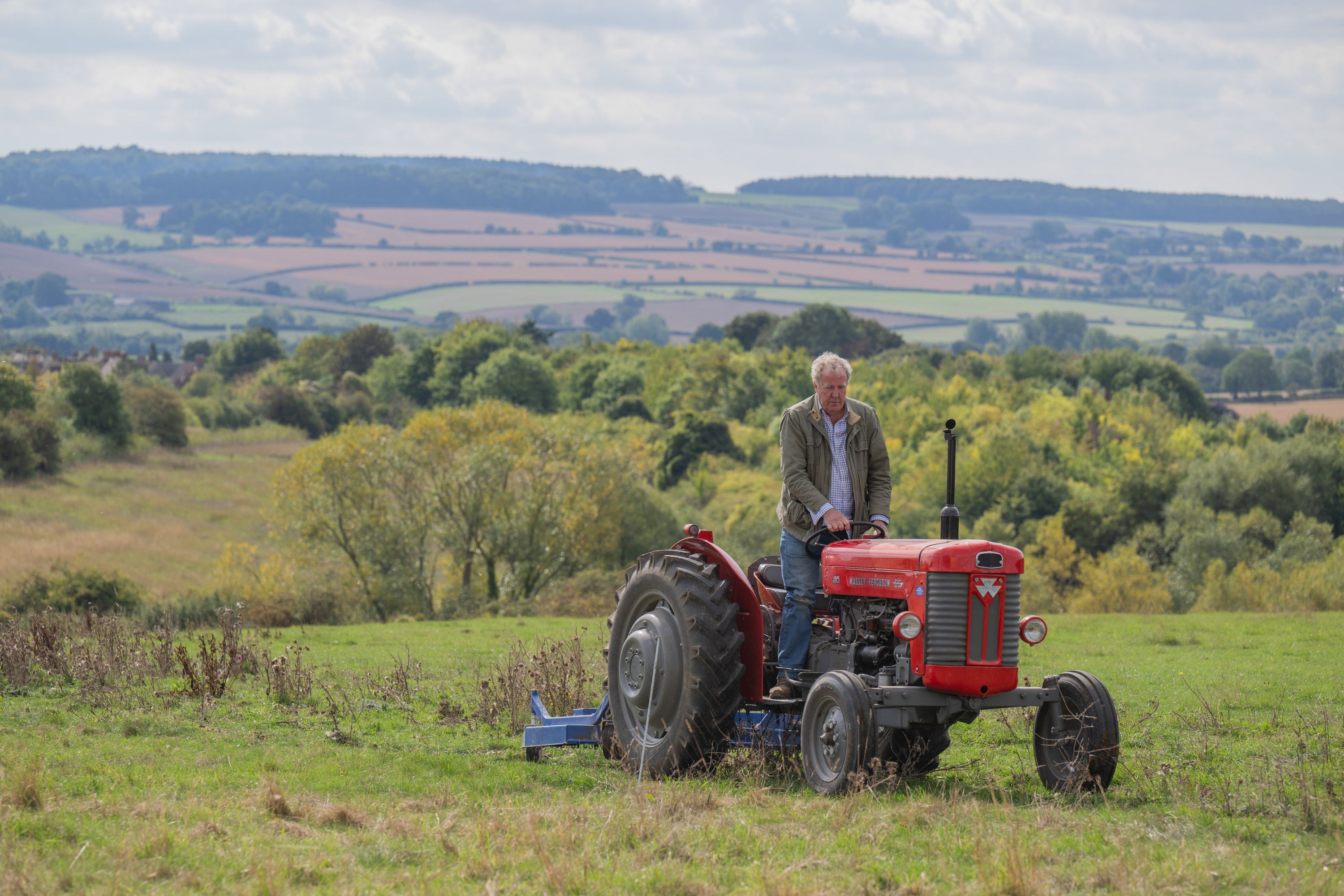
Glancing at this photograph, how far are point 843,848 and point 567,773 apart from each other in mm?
3587

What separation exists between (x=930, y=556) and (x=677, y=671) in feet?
7.50

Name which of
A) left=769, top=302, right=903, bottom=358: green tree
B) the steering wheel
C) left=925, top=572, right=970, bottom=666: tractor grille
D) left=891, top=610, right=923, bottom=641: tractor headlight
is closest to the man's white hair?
the steering wheel

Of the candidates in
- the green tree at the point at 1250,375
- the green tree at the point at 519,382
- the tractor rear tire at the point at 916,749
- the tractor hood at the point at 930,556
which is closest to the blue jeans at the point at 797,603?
the tractor hood at the point at 930,556

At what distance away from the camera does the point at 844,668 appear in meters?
9.38

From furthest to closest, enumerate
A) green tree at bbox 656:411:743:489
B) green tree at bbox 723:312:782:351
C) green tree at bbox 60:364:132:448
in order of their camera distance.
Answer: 1. green tree at bbox 723:312:782:351
2. green tree at bbox 656:411:743:489
3. green tree at bbox 60:364:132:448

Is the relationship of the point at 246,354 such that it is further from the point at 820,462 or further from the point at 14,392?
the point at 820,462

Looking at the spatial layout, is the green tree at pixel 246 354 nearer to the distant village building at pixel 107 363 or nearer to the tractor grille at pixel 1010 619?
the distant village building at pixel 107 363

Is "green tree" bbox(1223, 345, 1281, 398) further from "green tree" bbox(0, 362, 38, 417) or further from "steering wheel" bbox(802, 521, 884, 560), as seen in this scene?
"steering wheel" bbox(802, 521, 884, 560)

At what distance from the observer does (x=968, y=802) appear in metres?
8.29

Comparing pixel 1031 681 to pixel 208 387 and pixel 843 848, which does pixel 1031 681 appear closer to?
pixel 843 848

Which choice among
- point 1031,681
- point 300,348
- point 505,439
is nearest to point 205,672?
point 1031,681

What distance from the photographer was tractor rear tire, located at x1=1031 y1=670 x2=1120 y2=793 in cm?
870

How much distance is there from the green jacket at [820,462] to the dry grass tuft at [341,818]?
369cm

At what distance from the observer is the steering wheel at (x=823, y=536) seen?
9.61m
